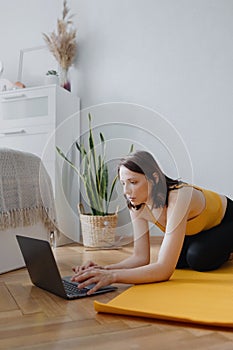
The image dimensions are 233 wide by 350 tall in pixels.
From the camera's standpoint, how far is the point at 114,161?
4.15ft

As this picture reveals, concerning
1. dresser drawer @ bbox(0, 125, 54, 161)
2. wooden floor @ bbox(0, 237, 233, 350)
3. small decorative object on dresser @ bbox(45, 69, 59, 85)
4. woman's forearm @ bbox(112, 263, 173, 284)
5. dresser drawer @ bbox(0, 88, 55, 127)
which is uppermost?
small decorative object on dresser @ bbox(45, 69, 59, 85)

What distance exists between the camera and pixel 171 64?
2.63 m

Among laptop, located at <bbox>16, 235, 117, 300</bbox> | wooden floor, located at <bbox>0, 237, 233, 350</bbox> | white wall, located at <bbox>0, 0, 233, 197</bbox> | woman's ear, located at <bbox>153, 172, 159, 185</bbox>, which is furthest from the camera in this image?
white wall, located at <bbox>0, 0, 233, 197</bbox>

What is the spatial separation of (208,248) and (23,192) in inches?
28.3

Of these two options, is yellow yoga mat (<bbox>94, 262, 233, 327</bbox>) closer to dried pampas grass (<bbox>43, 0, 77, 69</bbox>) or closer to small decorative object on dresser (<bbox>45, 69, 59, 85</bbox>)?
small decorative object on dresser (<bbox>45, 69, 59, 85</bbox>)

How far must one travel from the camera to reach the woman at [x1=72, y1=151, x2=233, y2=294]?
114 cm

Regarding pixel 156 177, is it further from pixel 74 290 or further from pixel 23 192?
pixel 23 192

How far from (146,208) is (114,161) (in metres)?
0.18

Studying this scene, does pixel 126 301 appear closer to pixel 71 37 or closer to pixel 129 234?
pixel 129 234

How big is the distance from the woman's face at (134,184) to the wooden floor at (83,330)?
28cm

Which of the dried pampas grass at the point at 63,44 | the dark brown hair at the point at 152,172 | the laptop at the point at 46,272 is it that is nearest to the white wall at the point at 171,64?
the dried pampas grass at the point at 63,44

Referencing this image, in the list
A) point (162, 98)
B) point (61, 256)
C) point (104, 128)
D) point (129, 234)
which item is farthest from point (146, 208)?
point (162, 98)

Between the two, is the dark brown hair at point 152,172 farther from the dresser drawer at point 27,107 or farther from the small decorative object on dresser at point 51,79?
the small decorative object on dresser at point 51,79

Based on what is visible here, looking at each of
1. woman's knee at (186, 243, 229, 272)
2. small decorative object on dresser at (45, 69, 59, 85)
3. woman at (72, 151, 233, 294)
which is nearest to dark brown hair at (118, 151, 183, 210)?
woman at (72, 151, 233, 294)
